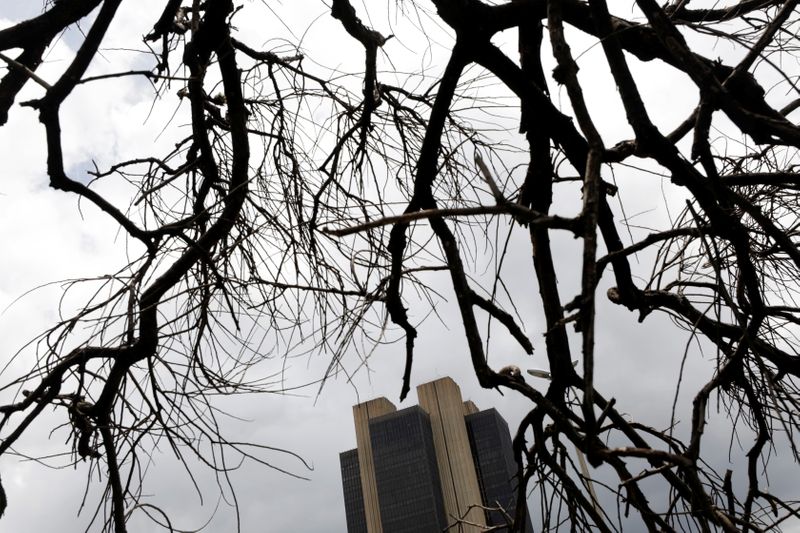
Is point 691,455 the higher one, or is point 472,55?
point 472,55

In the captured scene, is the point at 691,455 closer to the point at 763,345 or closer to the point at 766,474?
the point at 763,345

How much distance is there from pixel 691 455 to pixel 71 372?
1.10m

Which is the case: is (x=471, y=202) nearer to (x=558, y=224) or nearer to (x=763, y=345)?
(x=763, y=345)

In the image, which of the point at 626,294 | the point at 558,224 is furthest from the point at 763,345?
the point at 558,224

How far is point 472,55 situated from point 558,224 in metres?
0.56

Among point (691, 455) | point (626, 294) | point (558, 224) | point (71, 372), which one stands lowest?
point (691, 455)

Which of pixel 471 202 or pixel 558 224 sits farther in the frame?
pixel 471 202

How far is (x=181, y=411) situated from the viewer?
3.90 ft

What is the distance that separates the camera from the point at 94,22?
1.11 meters

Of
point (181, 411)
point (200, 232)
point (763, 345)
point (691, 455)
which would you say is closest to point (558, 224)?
point (691, 455)

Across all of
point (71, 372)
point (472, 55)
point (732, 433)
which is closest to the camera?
point (472, 55)

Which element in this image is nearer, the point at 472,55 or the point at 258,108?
the point at 472,55

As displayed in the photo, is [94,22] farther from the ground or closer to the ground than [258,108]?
closer to the ground

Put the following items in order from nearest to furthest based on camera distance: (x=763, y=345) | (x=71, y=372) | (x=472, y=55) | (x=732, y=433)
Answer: (x=763, y=345) → (x=472, y=55) → (x=732, y=433) → (x=71, y=372)
